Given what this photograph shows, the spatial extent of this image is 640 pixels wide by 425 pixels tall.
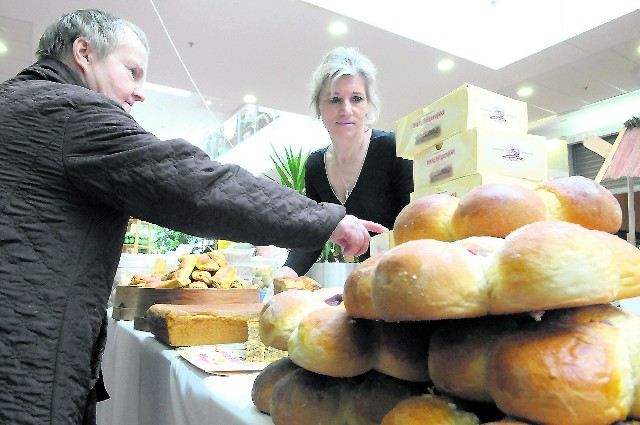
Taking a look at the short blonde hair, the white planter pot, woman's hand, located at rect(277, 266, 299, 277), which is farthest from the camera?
the short blonde hair

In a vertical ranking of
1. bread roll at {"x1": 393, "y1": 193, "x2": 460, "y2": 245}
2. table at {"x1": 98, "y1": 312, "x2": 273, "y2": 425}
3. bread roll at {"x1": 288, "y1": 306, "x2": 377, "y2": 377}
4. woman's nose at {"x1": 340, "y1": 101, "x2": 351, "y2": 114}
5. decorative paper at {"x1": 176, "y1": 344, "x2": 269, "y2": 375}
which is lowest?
table at {"x1": 98, "y1": 312, "x2": 273, "y2": 425}

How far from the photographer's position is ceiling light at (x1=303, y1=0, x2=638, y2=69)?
197 inches

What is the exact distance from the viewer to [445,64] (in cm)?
605

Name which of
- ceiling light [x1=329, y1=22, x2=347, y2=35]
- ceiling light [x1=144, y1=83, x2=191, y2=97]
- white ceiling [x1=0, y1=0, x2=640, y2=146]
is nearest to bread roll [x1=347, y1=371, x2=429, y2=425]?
white ceiling [x1=0, y1=0, x2=640, y2=146]

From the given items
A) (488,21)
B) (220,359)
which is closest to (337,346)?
(220,359)

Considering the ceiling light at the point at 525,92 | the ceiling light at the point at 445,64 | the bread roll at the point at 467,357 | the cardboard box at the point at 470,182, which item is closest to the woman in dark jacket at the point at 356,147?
the cardboard box at the point at 470,182

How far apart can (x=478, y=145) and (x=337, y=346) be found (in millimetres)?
437

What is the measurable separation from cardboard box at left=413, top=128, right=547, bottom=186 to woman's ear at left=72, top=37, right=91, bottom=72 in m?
0.91

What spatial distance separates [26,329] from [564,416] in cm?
90

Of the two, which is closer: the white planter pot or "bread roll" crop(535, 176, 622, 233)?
"bread roll" crop(535, 176, 622, 233)

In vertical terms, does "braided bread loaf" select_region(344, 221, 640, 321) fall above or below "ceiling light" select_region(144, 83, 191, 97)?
below

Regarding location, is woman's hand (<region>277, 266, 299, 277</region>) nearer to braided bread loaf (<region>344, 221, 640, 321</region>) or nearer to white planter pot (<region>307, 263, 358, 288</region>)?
white planter pot (<region>307, 263, 358, 288</region>)

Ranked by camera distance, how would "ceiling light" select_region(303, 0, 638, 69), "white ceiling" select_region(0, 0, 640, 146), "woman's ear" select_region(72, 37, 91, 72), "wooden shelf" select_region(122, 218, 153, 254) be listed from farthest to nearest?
"wooden shelf" select_region(122, 218, 153, 254) < "ceiling light" select_region(303, 0, 638, 69) < "white ceiling" select_region(0, 0, 640, 146) < "woman's ear" select_region(72, 37, 91, 72)

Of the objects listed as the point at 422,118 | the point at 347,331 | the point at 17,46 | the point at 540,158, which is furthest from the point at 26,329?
the point at 17,46
